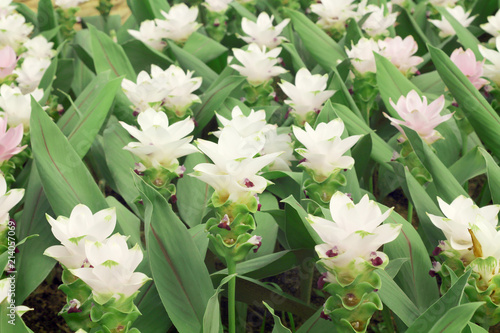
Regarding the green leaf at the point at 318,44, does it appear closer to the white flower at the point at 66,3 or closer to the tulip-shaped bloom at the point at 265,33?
the tulip-shaped bloom at the point at 265,33

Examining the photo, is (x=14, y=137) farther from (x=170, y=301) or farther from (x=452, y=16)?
(x=452, y=16)

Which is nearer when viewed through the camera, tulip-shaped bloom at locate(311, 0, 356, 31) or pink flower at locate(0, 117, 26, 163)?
pink flower at locate(0, 117, 26, 163)

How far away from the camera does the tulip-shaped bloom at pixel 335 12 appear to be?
1959mm

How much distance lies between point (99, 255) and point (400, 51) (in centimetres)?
112

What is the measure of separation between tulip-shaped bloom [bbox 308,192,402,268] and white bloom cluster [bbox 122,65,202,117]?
2.14 feet

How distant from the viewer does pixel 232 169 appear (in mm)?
897

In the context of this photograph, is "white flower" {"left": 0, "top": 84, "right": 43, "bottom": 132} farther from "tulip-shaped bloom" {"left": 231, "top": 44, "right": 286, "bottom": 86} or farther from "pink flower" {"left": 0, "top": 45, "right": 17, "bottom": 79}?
→ "tulip-shaped bloom" {"left": 231, "top": 44, "right": 286, "bottom": 86}

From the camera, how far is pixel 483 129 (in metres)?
1.31

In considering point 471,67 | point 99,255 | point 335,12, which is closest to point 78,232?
point 99,255

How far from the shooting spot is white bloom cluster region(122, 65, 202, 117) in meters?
1.37

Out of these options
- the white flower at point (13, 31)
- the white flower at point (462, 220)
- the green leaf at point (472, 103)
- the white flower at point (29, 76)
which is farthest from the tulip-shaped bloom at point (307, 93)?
the white flower at point (13, 31)

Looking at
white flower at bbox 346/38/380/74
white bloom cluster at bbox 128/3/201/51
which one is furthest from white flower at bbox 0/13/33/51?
white flower at bbox 346/38/380/74

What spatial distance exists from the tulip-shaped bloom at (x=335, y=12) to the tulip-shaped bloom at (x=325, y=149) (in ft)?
3.36

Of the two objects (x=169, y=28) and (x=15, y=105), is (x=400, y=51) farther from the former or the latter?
(x=15, y=105)
